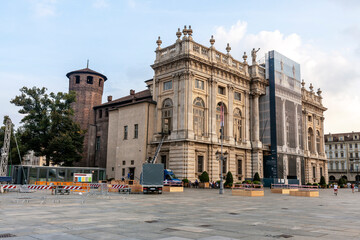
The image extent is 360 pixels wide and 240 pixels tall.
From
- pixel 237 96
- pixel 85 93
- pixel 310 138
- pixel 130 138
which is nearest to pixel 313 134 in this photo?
pixel 310 138

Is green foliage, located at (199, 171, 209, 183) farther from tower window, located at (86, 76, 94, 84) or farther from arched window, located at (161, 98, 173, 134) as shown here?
tower window, located at (86, 76, 94, 84)

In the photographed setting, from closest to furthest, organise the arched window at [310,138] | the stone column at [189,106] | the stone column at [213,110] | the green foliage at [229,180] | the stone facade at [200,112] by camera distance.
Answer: the stone column at [189,106]
the stone facade at [200,112]
the green foliage at [229,180]
the stone column at [213,110]
the arched window at [310,138]

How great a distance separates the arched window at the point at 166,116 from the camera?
45.3 meters

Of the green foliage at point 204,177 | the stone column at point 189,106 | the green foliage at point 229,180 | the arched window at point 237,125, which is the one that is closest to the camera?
the green foliage at point 204,177

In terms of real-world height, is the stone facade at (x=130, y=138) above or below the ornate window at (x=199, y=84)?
below

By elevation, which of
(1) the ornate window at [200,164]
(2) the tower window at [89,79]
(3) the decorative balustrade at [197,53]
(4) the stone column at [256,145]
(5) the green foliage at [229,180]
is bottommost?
(5) the green foliage at [229,180]

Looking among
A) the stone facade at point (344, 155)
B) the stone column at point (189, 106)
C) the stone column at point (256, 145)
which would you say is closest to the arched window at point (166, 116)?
the stone column at point (189, 106)

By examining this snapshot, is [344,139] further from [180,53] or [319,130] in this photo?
[180,53]

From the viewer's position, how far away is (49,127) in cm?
4978

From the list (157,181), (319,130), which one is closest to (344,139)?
(319,130)

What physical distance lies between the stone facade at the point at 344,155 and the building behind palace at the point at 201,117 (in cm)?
5157

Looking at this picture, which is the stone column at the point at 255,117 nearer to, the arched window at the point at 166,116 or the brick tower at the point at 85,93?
the arched window at the point at 166,116

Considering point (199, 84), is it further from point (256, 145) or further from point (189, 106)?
point (256, 145)

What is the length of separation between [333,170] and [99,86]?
84.2 metres
